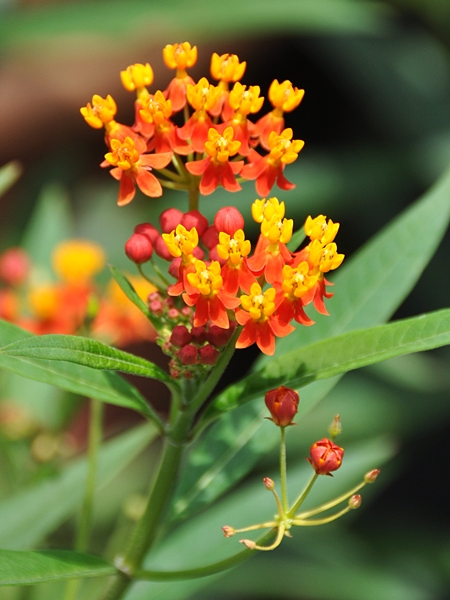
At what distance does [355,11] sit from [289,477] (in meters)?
2.14

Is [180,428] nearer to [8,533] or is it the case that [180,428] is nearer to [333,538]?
[8,533]

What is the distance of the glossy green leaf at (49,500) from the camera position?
6.37ft

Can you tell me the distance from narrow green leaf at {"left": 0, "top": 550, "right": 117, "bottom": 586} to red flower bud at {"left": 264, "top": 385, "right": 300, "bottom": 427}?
0.42 meters

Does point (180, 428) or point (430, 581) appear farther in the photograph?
point (430, 581)

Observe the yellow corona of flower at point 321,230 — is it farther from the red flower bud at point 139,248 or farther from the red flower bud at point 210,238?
the red flower bud at point 139,248

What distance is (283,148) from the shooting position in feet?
4.39

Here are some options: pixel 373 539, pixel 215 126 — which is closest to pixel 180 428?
pixel 215 126

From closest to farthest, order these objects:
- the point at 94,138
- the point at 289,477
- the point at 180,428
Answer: the point at 180,428 < the point at 289,477 < the point at 94,138

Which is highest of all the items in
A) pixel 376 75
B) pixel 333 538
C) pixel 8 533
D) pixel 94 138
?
pixel 94 138

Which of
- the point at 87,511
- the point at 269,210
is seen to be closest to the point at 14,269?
the point at 87,511

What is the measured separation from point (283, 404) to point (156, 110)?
0.55 metres

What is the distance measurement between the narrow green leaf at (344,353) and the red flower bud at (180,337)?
0.15m

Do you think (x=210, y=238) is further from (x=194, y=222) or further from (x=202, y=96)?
(x=202, y=96)

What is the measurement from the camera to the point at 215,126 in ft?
4.40
